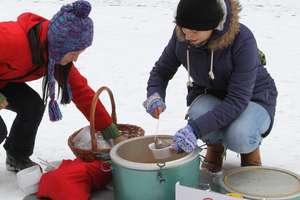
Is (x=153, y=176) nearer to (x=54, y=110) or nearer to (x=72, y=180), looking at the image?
(x=72, y=180)

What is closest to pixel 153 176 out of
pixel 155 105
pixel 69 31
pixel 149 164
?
pixel 149 164

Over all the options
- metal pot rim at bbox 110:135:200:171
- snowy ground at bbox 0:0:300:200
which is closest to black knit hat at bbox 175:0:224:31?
metal pot rim at bbox 110:135:200:171

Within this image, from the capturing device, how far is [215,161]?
2.26m

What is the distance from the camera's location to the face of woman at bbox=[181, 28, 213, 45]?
74.1 inches

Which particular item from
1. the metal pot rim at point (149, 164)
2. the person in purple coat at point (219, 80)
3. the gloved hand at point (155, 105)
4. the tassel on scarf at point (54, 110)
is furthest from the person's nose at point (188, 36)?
the tassel on scarf at point (54, 110)

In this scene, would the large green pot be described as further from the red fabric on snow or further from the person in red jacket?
the person in red jacket

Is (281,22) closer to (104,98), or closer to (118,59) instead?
(118,59)

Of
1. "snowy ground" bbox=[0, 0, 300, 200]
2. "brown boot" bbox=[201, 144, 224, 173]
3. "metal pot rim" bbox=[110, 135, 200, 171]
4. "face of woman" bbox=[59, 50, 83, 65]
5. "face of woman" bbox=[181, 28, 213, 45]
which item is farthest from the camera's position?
"snowy ground" bbox=[0, 0, 300, 200]

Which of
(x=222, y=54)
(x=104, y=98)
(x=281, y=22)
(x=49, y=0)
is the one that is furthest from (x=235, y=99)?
(x=49, y=0)

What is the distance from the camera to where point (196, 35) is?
1890mm

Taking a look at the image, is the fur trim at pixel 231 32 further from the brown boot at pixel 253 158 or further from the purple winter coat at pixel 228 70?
the brown boot at pixel 253 158

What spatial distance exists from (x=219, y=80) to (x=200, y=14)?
0.35 meters

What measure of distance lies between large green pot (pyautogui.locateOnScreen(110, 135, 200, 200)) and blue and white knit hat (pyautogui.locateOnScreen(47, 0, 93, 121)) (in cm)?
43

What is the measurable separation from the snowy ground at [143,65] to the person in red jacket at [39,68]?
0.22 m
